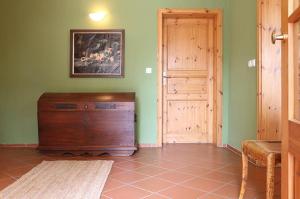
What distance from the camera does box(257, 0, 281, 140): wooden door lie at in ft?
9.64

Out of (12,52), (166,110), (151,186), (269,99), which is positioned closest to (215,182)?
(151,186)

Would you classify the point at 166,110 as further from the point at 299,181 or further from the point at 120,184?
the point at 299,181

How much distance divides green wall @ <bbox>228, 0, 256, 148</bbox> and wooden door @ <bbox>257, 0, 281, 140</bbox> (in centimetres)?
22

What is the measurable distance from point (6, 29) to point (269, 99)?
12.4 ft

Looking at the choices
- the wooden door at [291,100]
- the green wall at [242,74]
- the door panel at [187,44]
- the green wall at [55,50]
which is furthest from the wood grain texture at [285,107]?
the door panel at [187,44]

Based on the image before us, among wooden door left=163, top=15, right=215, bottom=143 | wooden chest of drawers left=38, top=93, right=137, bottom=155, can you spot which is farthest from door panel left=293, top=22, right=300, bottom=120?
wooden door left=163, top=15, right=215, bottom=143

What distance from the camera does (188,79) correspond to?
4512mm

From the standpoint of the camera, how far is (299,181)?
107 centimetres

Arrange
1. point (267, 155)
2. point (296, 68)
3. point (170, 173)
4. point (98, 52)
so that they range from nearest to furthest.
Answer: point (296, 68)
point (267, 155)
point (170, 173)
point (98, 52)

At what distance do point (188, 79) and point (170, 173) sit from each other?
1.99m

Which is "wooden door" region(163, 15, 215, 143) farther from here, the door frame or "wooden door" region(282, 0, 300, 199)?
"wooden door" region(282, 0, 300, 199)

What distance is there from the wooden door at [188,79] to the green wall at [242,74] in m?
0.43

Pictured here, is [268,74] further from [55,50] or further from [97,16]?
[55,50]

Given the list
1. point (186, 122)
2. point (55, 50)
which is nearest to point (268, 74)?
point (186, 122)
